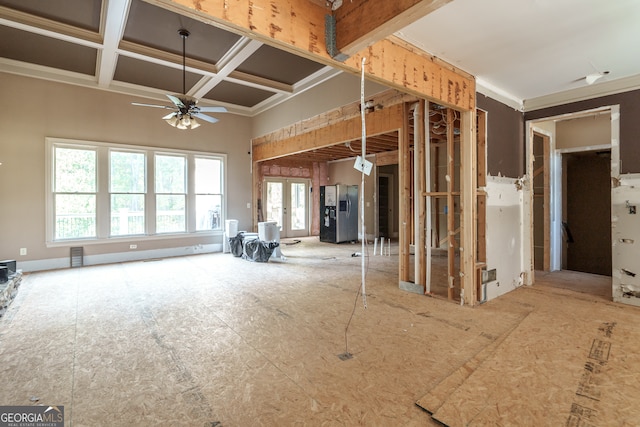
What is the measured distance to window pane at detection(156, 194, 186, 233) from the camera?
755 centimetres

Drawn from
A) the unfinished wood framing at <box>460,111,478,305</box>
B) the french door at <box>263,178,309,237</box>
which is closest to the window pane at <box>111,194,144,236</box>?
the french door at <box>263,178,309,237</box>

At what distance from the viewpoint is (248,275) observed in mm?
5605

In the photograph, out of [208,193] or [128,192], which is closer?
[128,192]

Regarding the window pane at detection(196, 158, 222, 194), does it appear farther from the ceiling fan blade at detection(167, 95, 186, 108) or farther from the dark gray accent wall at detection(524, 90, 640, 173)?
the dark gray accent wall at detection(524, 90, 640, 173)

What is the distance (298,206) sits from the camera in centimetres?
1123

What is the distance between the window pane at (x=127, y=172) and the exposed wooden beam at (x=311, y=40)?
6431 mm

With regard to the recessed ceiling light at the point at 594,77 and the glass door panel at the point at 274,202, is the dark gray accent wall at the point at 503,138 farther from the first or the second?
the glass door panel at the point at 274,202

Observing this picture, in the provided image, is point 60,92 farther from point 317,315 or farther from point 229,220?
point 317,315

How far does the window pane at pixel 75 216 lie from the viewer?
6371mm

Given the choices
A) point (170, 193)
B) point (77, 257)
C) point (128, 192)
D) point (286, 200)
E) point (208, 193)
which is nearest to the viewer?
point (77, 257)

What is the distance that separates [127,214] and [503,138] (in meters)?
7.65

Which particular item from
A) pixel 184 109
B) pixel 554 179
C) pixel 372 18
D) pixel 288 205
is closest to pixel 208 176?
pixel 288 205

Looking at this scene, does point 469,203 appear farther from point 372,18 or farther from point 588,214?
point 588,214

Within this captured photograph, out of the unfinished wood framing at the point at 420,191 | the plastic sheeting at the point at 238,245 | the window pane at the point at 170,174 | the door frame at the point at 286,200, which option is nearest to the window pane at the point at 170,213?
the window pane at the point at 170,174
